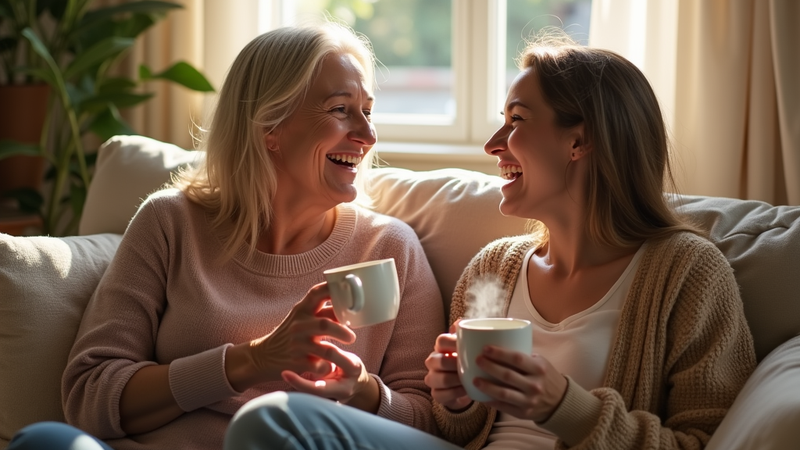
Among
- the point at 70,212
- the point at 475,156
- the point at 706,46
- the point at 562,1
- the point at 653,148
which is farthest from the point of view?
the point at 70,212

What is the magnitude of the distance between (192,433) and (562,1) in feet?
6.83

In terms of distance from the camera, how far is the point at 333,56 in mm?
1883

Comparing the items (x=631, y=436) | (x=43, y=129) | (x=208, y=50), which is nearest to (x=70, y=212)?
(x=43, y=129)

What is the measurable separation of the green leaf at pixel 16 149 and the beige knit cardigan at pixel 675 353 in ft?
7.06

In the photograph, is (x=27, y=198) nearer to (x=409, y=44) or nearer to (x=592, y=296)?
(x=409, y=44)

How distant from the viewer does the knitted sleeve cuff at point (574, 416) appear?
4.48ft

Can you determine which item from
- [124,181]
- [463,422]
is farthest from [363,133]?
[124,181]

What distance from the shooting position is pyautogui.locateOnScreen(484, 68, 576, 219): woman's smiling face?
5.40ft

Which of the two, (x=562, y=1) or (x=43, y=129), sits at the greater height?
(x=562, y=1)

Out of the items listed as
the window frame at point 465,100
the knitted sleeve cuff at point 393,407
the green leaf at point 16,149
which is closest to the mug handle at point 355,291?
the knitted sleeve cuff at point 393,407

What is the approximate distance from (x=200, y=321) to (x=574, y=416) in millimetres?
793

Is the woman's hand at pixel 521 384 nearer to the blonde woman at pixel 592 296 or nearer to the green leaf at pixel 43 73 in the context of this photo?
the blonde woman at pixel 592 296

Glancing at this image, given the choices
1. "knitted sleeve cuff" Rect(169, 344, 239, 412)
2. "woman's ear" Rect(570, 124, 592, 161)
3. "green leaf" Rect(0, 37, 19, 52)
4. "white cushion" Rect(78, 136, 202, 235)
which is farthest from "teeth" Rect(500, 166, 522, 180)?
"green leaf" Rect(0, 37, 19, 52)

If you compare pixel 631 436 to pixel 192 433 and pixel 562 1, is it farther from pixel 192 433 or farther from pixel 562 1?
pixel 562 1
